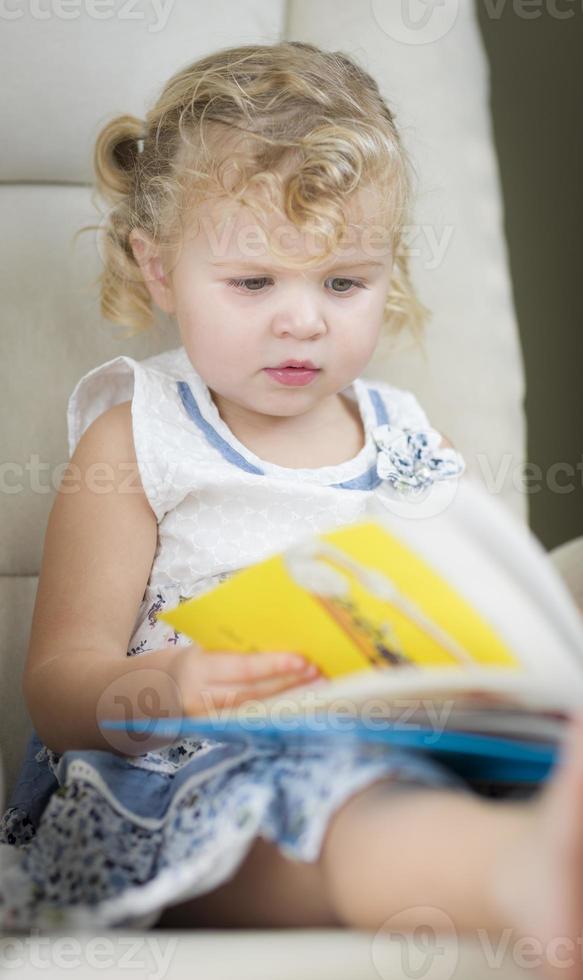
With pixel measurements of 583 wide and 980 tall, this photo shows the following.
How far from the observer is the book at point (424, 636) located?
567mm

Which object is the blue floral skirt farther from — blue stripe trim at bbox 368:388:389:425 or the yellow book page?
blue stripe trim at bbox 368:388:389:425

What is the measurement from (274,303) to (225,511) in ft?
0.59

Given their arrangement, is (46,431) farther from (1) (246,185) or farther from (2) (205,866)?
(2) (205,866)

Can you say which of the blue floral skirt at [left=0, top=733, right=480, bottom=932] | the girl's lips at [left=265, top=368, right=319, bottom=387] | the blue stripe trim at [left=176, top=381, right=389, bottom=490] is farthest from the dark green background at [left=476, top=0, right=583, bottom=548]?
the blue floral skirt at [left=0, top=733, right=480, bottom=932]

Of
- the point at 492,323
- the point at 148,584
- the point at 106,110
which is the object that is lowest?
the point at 148,584

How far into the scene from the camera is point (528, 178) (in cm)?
159

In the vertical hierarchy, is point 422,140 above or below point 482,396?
above

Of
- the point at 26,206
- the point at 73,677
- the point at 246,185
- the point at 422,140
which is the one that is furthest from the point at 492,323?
the point at 73,677

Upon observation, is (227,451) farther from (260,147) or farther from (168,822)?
(168,822)

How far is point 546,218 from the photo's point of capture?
1.61 meters

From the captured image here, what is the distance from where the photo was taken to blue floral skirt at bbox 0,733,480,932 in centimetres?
63

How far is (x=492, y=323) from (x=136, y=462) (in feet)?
1.43

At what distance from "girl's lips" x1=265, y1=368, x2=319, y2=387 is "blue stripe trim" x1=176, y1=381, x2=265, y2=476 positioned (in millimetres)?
86

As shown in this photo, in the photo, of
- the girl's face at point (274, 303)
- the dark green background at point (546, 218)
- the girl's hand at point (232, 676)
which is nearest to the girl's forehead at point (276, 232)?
the girl's face at point (274, 303)
